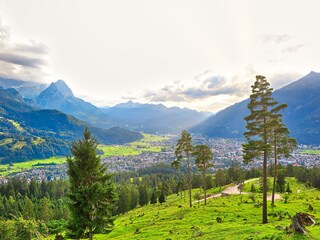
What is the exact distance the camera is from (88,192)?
30.7 m

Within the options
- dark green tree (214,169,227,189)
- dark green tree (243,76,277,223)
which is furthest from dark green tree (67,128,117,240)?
dark green tree (214,169,227,189)

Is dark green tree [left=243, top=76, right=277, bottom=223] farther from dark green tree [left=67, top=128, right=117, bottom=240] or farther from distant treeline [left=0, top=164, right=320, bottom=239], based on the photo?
distant treeline [left=0, top=164, right=320, bottom=239]

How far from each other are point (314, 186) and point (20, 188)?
177418 mm

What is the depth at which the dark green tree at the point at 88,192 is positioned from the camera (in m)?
30.7

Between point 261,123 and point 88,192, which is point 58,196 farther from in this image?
point 261,123

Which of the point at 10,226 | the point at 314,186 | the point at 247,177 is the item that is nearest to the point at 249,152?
the point at 10,226

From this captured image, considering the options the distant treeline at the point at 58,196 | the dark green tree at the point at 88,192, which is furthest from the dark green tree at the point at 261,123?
the distant treeline at the point at 58,196

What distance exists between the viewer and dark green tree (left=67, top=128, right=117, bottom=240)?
101 ft

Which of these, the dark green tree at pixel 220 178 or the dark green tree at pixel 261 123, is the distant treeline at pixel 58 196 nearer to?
the dark green tree at pixel 220 178

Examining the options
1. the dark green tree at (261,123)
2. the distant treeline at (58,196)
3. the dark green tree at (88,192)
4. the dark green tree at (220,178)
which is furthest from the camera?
the dark green tree at (220,178)

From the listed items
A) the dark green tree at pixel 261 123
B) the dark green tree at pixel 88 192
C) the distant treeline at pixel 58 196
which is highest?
the dark green tree at pixel 261 123

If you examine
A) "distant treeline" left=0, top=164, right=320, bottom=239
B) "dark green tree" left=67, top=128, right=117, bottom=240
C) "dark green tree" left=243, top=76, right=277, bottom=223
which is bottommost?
"distant treeline" left=0, top=164, right=320, bottom=239

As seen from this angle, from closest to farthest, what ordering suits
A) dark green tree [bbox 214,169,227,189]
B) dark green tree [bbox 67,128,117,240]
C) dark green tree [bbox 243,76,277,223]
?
1. dark green tree [bbox 67,128,117,240]
2. dark green tree [bbox 243,76,277,223]
3. dark green tree [bbox 214,169,227,189]

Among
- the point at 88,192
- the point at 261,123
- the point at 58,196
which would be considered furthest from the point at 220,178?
the point at 58,196
